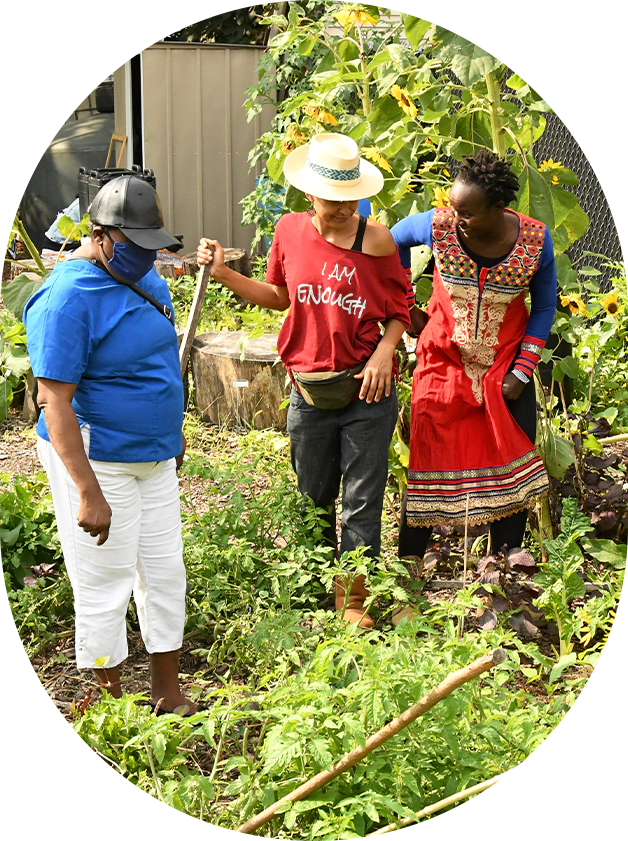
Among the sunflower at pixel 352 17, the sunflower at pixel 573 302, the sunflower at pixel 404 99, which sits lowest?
the sunflower at pixel 573 302

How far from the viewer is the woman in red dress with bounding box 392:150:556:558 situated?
357 cm

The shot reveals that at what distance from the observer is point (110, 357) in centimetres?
281

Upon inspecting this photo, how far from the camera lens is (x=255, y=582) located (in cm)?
378

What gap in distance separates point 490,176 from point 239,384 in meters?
2.47

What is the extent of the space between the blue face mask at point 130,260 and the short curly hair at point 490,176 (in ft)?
3.82

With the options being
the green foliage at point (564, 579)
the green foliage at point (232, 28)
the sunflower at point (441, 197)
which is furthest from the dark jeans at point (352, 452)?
the green foliage at point (232, 28)

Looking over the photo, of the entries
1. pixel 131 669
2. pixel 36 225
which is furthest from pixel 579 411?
pixel 36 225

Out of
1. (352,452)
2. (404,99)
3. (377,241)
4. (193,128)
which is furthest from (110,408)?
(193,128)

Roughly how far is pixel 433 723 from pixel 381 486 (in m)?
1.32

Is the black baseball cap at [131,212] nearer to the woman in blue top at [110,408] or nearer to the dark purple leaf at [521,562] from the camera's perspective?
the woman in blue top at [110,408]

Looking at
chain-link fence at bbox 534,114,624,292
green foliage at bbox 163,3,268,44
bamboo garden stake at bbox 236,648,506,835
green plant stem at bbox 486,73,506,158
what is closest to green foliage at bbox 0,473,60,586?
bamboo garden stake at bbox 236,648,506,835

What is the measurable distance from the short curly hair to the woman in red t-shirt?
1.03ft

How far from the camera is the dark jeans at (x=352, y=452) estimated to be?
141 inches

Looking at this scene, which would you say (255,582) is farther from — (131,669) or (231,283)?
(231,283)
